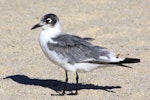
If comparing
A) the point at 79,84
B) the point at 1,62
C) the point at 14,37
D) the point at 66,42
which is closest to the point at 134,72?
the point at 79,84

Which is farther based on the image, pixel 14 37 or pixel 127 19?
pixel 127 19

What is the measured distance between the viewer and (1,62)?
7.79 metres

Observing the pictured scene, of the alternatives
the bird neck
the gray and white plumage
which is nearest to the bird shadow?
the gray and white plumage

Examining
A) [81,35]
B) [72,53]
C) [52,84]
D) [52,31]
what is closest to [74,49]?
[72,53]

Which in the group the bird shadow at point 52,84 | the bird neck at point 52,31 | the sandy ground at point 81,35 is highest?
the bird neck at point 52,31

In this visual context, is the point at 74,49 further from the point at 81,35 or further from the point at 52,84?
the point at 81,35

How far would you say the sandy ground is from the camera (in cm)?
669

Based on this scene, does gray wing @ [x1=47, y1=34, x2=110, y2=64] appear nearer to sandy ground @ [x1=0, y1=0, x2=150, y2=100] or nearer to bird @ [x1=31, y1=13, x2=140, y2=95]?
bird @ [x1=31, y1=13, x2=140, y2=95]

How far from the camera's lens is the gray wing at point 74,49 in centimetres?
641

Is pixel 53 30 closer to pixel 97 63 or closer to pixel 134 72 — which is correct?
pixel 97 63

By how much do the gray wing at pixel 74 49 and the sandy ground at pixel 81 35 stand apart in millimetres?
485

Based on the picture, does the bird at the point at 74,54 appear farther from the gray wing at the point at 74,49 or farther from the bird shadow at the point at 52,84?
the bird shadow at the point at 52,84

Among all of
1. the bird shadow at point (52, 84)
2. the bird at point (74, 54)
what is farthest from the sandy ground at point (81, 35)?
the bird at point (74, 54)

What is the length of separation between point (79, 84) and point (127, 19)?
366 centimetres
